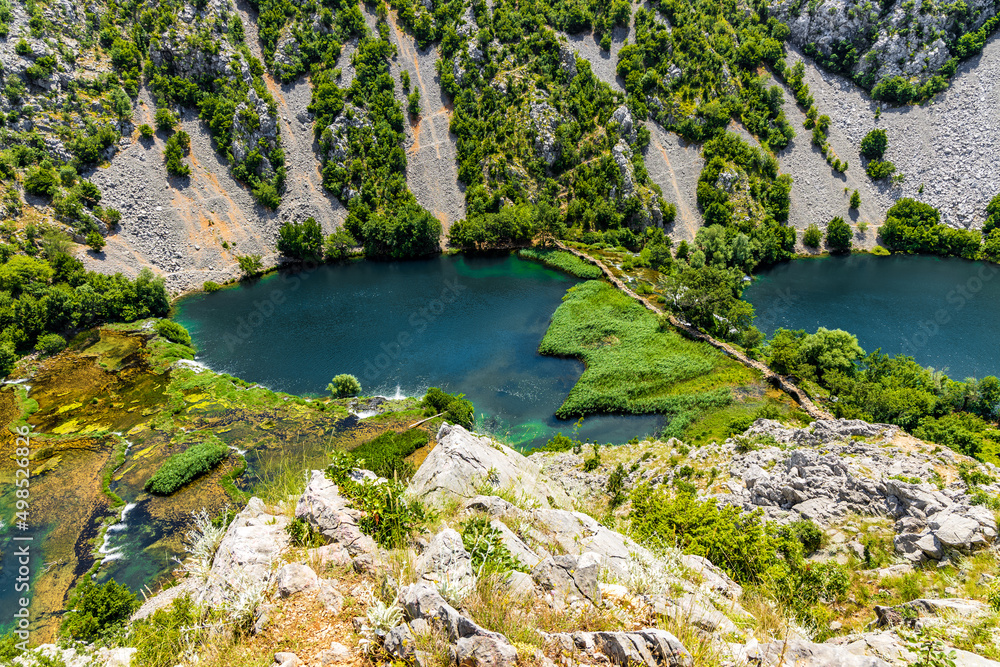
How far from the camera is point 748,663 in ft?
29.3

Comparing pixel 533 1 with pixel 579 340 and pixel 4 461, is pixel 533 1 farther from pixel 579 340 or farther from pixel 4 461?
pixel 4 461

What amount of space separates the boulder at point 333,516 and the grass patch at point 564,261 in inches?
2422

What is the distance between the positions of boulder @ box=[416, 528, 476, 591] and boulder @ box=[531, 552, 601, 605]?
1.73 m

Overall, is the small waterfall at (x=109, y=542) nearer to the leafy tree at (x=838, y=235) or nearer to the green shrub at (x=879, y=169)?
the leafy tree at (x=838, y=235)

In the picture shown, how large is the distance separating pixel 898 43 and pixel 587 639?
125 m

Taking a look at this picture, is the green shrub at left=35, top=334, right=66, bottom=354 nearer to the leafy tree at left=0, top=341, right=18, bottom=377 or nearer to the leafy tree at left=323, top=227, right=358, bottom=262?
the leafy tree at left=0, top=341, right=18, bottom=377

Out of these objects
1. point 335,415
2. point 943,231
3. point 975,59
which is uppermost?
point 975,59

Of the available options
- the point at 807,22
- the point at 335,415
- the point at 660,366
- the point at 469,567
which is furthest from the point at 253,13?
the point at 469,567

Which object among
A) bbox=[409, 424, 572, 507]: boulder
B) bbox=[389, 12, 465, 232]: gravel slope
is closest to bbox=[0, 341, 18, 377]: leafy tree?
bbox=[409, 424, 572, 507]: boulder

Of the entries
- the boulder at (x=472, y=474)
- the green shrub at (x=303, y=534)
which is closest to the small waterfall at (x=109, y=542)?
the boulder at (x=472, y=474)

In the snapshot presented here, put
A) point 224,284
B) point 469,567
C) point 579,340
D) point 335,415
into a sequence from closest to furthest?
point 469,567, point 335,415, point 579,340, point 224,284

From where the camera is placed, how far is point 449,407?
138 feet

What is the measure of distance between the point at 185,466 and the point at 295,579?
3292cm

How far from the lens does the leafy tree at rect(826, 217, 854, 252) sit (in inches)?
3083
